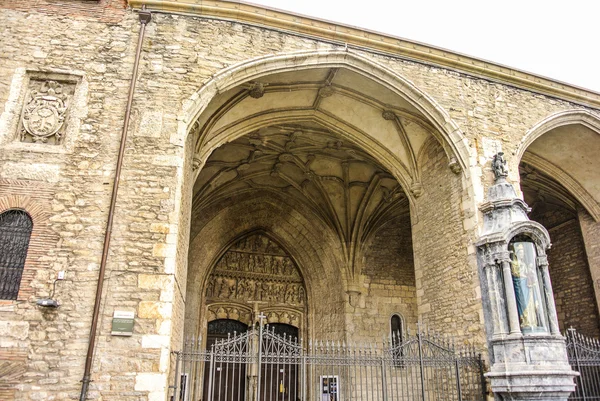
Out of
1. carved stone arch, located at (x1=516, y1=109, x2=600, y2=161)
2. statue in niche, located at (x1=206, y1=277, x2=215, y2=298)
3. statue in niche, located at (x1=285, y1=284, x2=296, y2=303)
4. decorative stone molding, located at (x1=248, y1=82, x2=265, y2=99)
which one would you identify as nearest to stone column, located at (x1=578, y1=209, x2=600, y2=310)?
carved stone arch, located at (x1=516, y1=109, x2=600, y2=161)

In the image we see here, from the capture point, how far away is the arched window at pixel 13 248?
18.5ft

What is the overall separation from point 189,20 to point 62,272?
413 cm

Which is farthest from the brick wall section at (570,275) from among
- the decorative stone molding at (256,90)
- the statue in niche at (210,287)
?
the statue in niche at (210,287)

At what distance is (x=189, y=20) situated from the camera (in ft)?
24.3

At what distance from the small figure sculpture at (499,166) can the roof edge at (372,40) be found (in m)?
1.76

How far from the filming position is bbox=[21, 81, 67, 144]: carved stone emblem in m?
6.32

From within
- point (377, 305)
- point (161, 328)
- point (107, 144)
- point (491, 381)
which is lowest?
point (491, 381)

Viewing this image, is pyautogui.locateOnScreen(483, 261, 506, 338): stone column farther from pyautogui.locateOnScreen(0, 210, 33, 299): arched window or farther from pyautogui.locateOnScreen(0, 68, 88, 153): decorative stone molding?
pyautogui.locateOnScreen(0, 210, 33, 299): arched window

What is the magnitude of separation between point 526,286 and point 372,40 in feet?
15.0

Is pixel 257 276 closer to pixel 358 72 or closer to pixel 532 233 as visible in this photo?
pixel 358 72

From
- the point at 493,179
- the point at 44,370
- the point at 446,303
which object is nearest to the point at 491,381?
the point at 446,303

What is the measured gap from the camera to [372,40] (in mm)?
8188

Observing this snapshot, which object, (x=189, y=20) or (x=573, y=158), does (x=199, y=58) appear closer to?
(x=189, y=20)

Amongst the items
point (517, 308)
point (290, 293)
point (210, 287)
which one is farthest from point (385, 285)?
point (517, 308)
